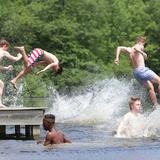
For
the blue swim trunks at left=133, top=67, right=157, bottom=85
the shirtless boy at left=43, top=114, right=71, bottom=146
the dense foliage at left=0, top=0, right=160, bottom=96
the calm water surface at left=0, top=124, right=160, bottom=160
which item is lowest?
the calm water surface at left=0, top=124, right=160, bottom=160

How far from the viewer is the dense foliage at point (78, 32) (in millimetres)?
71438

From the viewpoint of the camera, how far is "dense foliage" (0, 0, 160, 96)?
7144 cm

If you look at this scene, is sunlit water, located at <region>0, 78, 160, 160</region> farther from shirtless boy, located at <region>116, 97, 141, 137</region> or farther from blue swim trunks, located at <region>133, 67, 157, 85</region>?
blue swim trunks, located at <region>133, 67, 157, 85</region>

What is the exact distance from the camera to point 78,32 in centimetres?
7500

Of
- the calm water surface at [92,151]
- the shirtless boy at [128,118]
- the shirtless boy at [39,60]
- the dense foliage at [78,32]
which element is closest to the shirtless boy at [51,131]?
the calm water surface at [92,151]

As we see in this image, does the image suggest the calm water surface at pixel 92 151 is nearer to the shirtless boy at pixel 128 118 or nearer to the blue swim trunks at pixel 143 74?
the shirtless boy at pixel 128 118

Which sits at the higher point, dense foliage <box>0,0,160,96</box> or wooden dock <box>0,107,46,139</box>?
dense foliage <box>0,0,160,96</box>

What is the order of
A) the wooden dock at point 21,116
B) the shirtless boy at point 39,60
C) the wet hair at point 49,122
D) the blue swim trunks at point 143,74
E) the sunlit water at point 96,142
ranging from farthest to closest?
the blue swim trunks at point 143,74 → the shirtless boy at point 39,60 → the wooden dock at point 21,116 → the wet hair at point 49,122 → the sunlit water at point 96,142

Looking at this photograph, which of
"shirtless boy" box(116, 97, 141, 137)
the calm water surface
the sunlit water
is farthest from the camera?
"shirtless boy" box(116, 97, 141, 137)

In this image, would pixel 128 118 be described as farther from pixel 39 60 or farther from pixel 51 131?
pixel 39 60

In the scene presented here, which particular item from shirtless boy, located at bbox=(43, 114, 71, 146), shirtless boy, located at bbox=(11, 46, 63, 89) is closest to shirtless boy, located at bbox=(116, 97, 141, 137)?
shirtless boy, located at bbox=(43, 114, 71, 146)

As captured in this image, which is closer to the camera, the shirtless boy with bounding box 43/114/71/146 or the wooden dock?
the shirtless boy with bounding box 43/114/71/146

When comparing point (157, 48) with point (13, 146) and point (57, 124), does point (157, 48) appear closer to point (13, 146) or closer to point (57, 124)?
point (57, 124)

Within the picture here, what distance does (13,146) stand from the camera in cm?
1583
